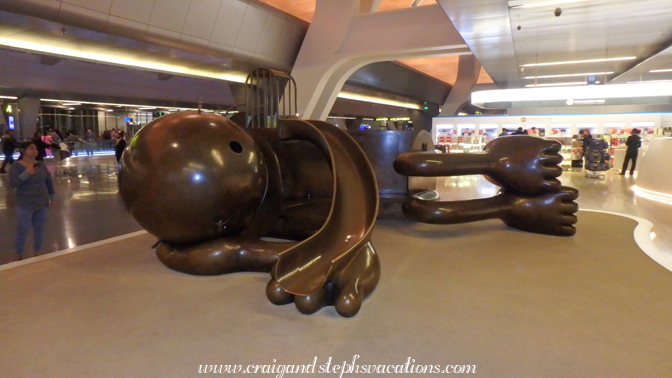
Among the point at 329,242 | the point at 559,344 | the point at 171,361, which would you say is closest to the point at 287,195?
the point at 329,242

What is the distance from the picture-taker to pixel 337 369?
237 cm

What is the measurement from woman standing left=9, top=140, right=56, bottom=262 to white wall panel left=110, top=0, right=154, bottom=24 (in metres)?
6.57

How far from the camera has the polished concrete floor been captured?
5.96 meters

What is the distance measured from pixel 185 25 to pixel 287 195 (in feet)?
28.2

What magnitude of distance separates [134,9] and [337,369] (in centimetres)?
1092

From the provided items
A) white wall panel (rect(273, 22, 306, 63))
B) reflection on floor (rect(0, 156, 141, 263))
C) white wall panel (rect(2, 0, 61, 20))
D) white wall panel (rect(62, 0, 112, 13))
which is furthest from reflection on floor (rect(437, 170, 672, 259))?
white wall panel (rect(2, 0, 61, 20))

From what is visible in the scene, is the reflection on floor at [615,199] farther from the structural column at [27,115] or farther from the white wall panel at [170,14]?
the structural column at [27,115]

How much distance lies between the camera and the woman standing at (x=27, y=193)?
188 inches

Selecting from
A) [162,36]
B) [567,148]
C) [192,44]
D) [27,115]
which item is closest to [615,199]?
[567,148]

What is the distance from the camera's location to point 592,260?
14.5 feet

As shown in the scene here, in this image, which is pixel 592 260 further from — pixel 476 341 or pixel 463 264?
pixel 476 341

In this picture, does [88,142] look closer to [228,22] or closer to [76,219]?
[228,22]

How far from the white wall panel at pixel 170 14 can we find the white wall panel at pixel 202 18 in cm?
18

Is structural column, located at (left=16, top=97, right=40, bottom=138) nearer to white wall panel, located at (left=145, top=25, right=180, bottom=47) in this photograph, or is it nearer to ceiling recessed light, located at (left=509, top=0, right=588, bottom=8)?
white wall panel, located at (left=145, top=25, right=180, bottom=47)
